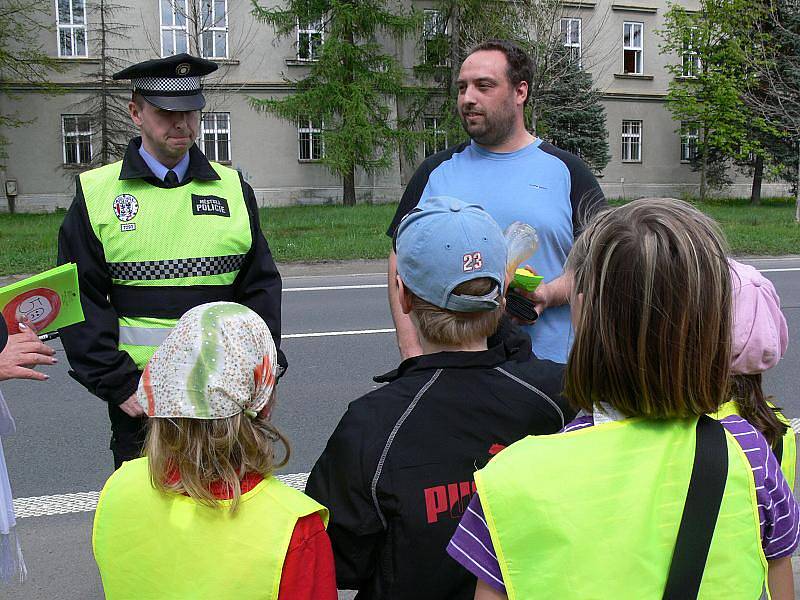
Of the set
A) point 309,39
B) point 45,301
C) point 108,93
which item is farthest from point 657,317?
point 309,39

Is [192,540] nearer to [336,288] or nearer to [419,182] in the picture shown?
[419,182]

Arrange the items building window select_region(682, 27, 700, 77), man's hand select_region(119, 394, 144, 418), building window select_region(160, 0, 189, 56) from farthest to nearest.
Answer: building window select_region(160, 0, 189, 56), building window select_region(682, 27, 700, 77), man's hand select_region(119, 394, 144, 418)

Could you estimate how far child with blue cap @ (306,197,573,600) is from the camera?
6.09 feet

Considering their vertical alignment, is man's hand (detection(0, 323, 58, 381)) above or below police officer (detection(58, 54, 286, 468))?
below

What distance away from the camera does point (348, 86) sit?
A: 88.7 feet

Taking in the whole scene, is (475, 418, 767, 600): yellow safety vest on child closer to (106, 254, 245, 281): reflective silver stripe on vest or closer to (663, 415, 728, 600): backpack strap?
(663, 415, 728, 600): backpack strap

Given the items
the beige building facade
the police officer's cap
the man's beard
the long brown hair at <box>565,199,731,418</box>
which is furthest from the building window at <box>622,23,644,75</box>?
the long brown hair at <box>565,199,731,418</box>

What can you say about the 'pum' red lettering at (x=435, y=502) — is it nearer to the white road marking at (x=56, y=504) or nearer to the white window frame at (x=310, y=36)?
the white road marking at (x=56, y=504)

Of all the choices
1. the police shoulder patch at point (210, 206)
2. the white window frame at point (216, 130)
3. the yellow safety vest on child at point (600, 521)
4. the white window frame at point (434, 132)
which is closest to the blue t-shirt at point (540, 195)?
the police shoulder patch at point (210, 206)

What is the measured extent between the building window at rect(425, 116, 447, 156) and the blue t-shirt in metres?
24.3

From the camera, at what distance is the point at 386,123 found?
93.6ft

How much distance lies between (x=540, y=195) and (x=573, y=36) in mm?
31631

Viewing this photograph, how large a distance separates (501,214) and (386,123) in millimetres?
25841

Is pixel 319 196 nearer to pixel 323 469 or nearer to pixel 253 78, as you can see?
pixel 253 78
